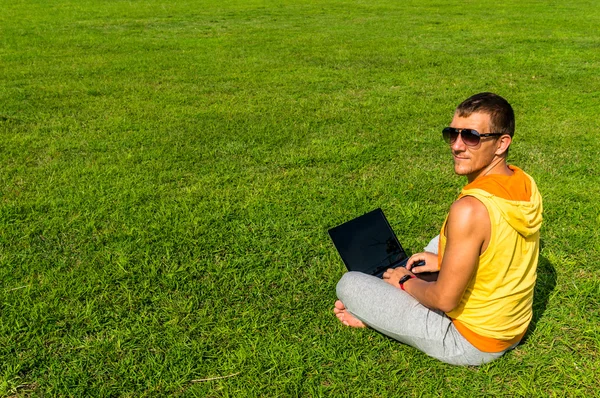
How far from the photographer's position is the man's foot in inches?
129

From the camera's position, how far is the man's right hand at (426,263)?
10.7ft

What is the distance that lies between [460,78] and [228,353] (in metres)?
7.79

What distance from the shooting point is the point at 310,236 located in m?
4.37

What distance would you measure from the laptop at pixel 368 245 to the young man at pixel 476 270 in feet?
1.12

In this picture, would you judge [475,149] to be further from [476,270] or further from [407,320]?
[407,320]

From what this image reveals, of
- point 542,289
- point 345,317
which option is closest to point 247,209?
point 345,317

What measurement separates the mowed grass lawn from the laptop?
15.0 inches

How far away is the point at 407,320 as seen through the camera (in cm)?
289

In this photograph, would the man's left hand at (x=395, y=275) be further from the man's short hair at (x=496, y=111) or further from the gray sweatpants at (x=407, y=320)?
the man's short hair at (x=496, y=111)

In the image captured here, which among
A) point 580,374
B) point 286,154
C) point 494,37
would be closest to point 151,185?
point 286,154

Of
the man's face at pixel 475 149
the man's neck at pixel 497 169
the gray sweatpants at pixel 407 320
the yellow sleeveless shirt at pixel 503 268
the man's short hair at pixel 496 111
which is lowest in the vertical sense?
the gray sweatpants at pixel 407 320

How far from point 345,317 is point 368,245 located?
0.52m

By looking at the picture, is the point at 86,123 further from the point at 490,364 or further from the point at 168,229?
the point at 490,364

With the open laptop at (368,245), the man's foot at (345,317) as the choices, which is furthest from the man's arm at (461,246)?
the open laptop at (368,245)
